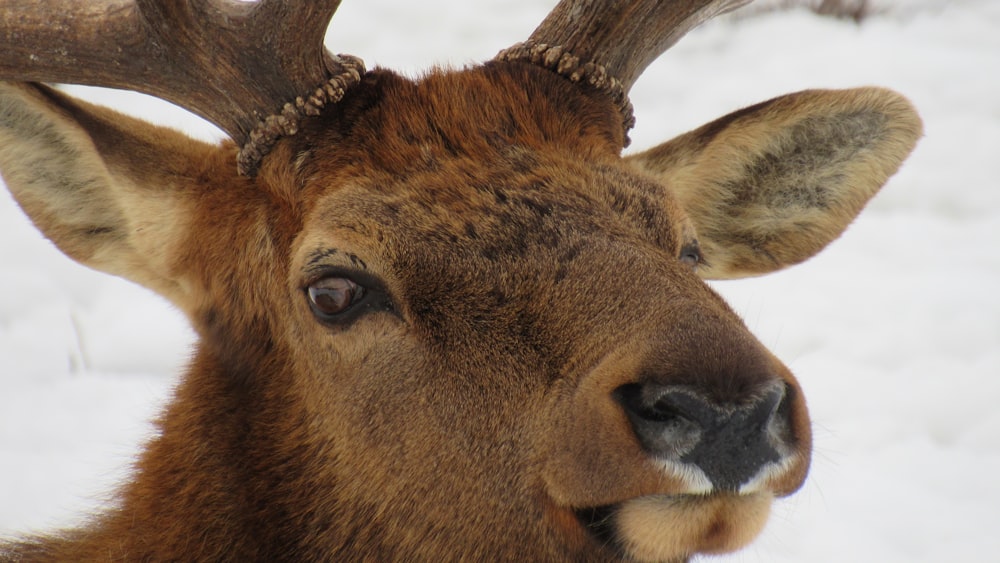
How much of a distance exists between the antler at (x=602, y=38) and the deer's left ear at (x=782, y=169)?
Result: 42 cm

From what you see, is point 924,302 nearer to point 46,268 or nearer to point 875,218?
point 875,218

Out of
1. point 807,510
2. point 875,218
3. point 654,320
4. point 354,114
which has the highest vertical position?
point 354,114

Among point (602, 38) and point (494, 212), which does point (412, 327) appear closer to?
point (494, 212)

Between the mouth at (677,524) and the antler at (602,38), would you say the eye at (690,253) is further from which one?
the mouth at (677,524)

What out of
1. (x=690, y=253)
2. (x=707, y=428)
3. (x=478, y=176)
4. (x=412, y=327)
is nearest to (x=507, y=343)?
(x=412, y=327)

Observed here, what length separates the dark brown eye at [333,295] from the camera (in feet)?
12.1

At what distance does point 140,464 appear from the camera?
424cm

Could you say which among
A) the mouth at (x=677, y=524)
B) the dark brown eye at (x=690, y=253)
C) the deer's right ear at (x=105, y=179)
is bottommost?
the mouth at (x=677, y=524)

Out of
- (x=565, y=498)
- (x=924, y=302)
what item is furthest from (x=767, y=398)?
(x=924, y=302)

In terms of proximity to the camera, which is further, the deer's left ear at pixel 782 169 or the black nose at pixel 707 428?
the deer's left ear at pixel 782 169

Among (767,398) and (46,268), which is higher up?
(46,268)

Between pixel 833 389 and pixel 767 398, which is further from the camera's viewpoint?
pixel 833 389

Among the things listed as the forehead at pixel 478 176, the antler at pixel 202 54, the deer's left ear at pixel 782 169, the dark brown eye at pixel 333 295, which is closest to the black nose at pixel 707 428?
the forehead at pixel 478 176

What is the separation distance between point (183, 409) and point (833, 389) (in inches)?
167
